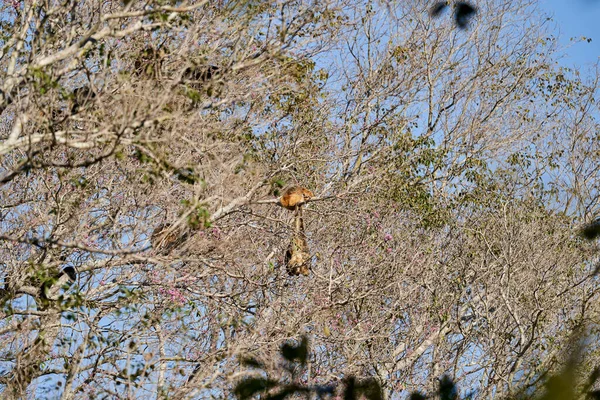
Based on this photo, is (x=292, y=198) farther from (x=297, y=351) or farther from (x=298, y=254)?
(x=297, y=351)

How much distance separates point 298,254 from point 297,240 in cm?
18

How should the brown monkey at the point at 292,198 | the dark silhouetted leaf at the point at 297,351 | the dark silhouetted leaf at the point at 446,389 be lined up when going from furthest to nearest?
the brown monkey at the point at 292,198 < the dark silhouetted leaf at the point at 446,389 < the dark silhouetted leaf at the point at 297,351

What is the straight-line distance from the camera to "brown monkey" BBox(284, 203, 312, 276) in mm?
9531

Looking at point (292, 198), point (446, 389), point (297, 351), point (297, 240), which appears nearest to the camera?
point (297, 351)

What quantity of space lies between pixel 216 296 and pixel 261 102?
2311 mm

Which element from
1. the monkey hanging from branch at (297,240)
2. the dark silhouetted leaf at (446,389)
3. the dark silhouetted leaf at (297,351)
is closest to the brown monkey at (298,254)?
the monkey hanging from branch at (297,240)

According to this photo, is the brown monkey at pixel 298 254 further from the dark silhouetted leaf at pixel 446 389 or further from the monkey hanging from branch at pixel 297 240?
the dark silhouetted leaf at pixel 446 389

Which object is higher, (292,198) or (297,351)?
(292,198)

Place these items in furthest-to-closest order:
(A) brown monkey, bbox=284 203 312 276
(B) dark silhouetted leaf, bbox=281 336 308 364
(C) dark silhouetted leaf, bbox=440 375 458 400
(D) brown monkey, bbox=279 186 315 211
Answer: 1. (A) brown monkey, bbox=284 203 312 276
2. (D) brown monkey, bbox=279 186 315 211
3. (C) dark silhouetted leaf, bbox=440 375 458 400
4. (B) dark silhouetted leaf, bbox=281 336 308 364

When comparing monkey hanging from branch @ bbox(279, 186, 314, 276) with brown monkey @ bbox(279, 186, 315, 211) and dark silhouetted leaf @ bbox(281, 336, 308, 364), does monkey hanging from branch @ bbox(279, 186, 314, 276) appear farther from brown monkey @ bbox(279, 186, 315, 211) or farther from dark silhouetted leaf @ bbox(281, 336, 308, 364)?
dark silhouetted leaf @ bbox(281, 336, 308, 364)

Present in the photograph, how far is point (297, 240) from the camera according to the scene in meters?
9.53

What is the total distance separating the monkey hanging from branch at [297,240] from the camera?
30.0 feet

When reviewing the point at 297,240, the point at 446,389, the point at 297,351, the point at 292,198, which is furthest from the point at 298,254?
the point at 297,351

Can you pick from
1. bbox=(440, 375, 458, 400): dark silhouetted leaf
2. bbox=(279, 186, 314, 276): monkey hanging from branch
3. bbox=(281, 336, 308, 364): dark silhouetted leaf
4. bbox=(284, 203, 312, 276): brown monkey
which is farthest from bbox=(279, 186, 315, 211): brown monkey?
bbox=(281, 336, 308, 364): dark silhouetted leaf
